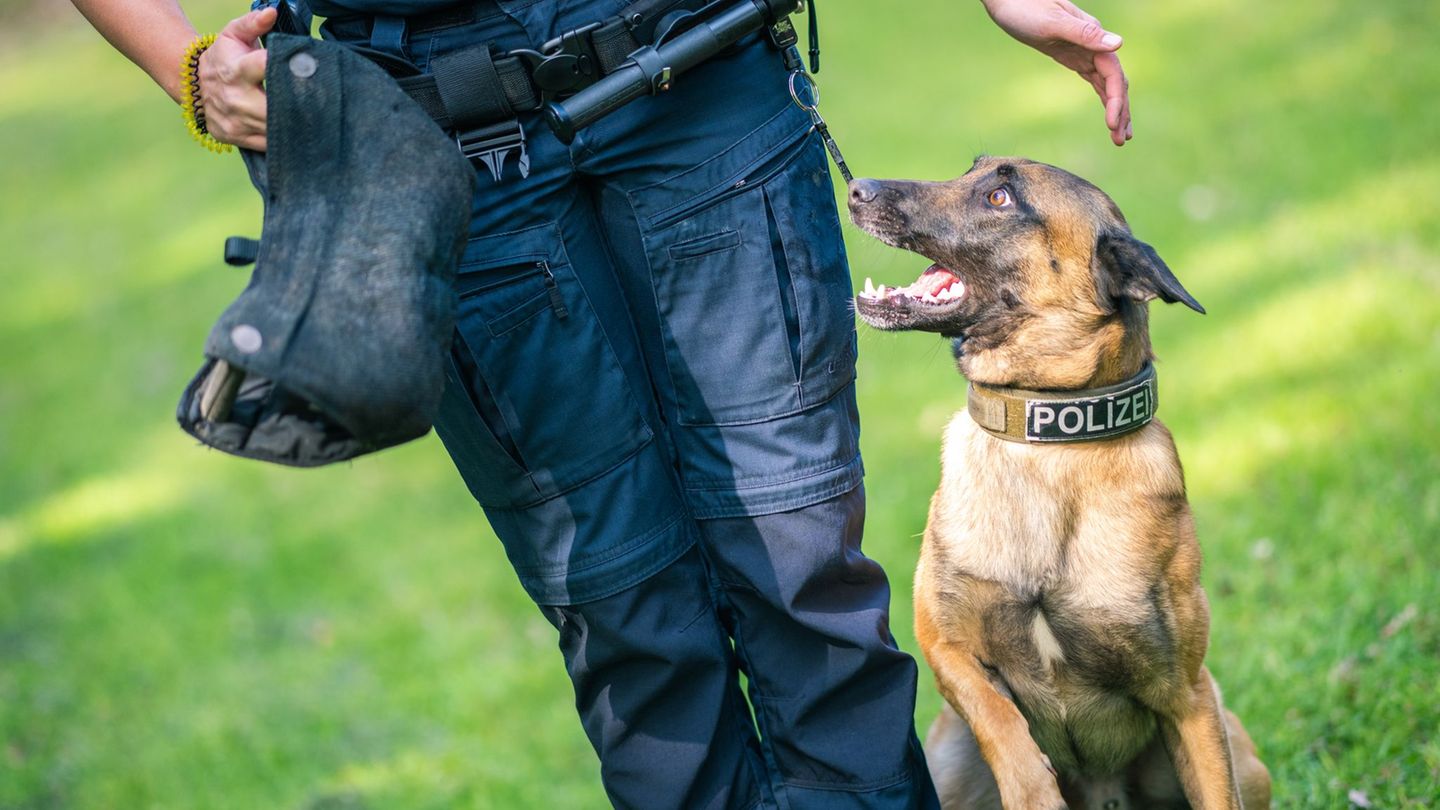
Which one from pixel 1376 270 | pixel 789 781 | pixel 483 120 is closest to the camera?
pixel 483 120

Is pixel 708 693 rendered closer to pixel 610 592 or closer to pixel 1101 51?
pixel 610 592

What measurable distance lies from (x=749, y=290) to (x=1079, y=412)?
0.76 metres

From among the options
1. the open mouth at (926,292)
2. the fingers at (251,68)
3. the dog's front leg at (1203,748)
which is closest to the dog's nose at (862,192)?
the open mouth at (926,292)

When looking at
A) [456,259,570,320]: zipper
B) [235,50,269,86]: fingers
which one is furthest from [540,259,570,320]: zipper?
[235,50,269,86]: fingers

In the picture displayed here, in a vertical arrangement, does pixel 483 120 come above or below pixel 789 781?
above

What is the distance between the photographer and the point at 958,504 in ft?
9.47

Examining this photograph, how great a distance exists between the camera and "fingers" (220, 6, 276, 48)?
7.30 feet

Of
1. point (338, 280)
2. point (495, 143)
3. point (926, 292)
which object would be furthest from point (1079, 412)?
point (338, 280)

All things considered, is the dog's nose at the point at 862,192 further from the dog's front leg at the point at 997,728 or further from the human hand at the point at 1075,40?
the dog's front leg at the point at 997,728

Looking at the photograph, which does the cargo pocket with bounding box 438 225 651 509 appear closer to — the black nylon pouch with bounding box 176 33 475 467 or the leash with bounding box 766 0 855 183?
the black nylon pouch with bounding box 176 33 475 467

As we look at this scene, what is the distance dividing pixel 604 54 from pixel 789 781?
1.43 m

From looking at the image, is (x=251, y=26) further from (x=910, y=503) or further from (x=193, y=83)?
(x=910, y=503)

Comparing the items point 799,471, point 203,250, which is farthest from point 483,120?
point 203,250

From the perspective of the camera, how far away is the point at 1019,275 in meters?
2.91
